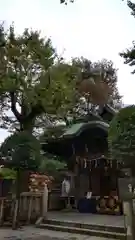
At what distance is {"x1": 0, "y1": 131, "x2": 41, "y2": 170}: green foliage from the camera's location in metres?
14.4

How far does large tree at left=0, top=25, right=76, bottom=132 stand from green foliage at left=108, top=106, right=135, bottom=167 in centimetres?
991

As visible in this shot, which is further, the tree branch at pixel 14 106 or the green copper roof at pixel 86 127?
the tree branch at pixel 14 106

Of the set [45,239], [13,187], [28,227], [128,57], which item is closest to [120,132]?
[128,57]

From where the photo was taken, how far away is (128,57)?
28.0 feet

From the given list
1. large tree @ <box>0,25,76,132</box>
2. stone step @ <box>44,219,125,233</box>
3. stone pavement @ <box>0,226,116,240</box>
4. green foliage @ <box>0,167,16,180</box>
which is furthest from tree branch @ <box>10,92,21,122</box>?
stone pavement @ <box>0,226,116,240</box>

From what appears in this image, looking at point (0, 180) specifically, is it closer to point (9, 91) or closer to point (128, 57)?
point (9, 91)

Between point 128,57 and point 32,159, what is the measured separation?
7637 mm

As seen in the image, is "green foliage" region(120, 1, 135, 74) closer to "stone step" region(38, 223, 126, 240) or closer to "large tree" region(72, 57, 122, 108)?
"stone step" region(38, 223, 126, 240)

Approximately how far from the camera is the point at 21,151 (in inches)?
565

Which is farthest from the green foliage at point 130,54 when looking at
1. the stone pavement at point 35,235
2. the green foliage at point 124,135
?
the stone pavement at point 35,235

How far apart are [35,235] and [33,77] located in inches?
427

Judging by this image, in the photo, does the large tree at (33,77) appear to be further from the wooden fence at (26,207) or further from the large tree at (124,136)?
the large tree at (124,136)

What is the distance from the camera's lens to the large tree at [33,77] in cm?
1748

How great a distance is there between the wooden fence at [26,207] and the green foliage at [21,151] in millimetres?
2566
